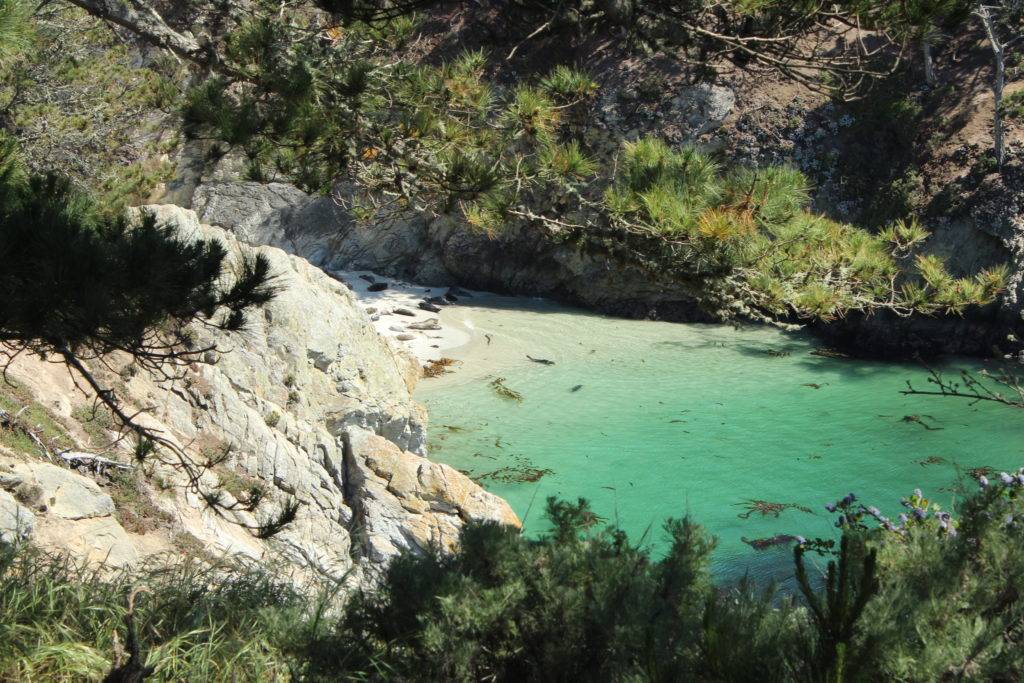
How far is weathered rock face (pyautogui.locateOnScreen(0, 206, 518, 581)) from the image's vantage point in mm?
5090

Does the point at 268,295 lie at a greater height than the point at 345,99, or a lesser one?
lesser

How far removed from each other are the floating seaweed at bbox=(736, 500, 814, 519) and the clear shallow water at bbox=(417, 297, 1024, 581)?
0.07 meters

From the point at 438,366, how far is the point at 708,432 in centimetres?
417

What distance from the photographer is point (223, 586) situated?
3.19 m

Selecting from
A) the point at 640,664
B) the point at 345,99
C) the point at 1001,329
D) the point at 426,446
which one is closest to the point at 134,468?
the point at 345,99

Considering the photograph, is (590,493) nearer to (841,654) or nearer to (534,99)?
(534,99)

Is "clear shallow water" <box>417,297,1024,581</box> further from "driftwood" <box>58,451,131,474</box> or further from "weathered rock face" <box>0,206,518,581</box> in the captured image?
"driftwood" <box>58,451,131,474</box>

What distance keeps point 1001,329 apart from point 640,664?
13905mm

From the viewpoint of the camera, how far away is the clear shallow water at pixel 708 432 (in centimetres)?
838

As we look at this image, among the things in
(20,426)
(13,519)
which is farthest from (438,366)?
(13,519)

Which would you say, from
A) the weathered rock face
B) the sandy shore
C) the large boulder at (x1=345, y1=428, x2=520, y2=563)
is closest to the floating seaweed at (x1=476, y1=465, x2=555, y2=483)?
the weathered rock face

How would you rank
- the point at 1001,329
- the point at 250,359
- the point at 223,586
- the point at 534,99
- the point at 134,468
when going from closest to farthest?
the point at 223,586 < the point at 534,99 < the point at 134,468 < the point at 250,359 < the point at 1001,329

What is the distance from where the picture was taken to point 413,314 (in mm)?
15016

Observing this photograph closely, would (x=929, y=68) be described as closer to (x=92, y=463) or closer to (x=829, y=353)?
(x=829, y=353)
